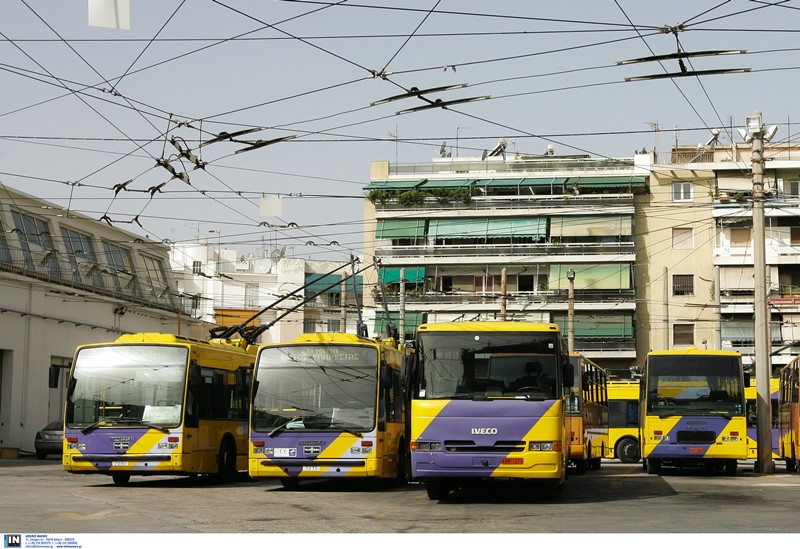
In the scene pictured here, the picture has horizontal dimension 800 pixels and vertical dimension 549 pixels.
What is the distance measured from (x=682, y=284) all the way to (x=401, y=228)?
1602cm

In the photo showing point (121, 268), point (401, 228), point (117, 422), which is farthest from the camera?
point (401, 228)

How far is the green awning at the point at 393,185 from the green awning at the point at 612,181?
355 inches

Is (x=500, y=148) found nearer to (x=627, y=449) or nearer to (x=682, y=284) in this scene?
(x=682, y=284)

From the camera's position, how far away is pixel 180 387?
24109 mm

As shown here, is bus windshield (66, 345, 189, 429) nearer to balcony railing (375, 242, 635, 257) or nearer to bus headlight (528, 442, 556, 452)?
bus headlight (528, 442, 556, 452)

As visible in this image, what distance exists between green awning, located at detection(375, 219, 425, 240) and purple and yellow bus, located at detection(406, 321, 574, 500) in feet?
175

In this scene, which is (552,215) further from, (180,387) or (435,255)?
(180,387)

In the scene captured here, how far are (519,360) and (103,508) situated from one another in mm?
6363

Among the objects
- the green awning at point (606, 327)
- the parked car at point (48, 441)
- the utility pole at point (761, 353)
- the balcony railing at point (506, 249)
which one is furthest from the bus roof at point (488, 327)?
the balcony railing at point (506, 249)

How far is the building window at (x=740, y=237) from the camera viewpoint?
226ft

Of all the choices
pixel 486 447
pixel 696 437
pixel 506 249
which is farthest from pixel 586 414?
pixel 506 249

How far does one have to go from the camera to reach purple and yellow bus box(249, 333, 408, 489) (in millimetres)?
22359

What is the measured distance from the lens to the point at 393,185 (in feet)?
241
